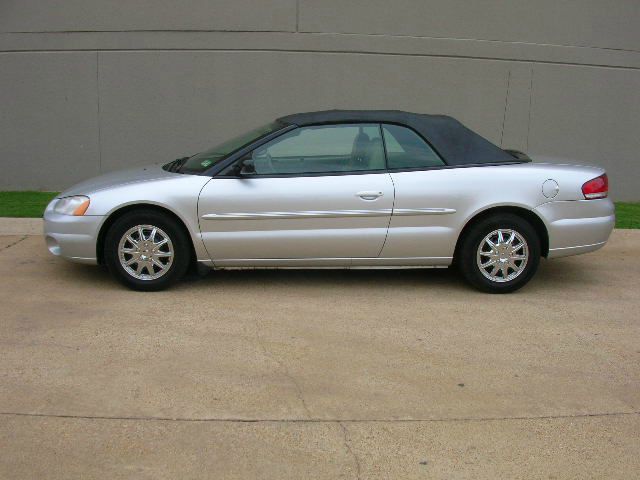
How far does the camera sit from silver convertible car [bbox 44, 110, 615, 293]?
5.94 metres

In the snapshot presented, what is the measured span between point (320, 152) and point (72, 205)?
206 centimetres

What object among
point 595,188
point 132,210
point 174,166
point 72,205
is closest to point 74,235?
point 72,205

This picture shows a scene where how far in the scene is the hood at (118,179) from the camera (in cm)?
609

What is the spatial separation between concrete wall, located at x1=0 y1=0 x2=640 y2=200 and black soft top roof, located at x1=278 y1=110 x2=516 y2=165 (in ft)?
13.0

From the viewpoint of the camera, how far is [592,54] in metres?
10.6

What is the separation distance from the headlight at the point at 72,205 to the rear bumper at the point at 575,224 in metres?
3.67

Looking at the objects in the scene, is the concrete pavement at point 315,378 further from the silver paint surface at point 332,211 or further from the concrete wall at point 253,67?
the concrete wall at point 253,67

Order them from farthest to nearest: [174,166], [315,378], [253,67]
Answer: [253,67] < [174,166] < [315,378]

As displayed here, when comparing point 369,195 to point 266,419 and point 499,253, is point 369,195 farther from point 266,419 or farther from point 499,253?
point 266,419

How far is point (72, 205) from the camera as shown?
6027mm

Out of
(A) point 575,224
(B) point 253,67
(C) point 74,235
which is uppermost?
(B) point 253,67

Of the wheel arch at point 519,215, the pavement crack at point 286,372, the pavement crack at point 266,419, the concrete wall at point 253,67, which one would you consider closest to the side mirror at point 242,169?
the pavement crack at point 286,372

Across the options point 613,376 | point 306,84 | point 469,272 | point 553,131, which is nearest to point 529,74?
point 553,131

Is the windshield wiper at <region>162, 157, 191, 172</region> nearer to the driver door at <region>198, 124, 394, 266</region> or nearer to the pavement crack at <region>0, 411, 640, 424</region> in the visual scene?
the driver door at <region>198, 124, 394, 266</region>
